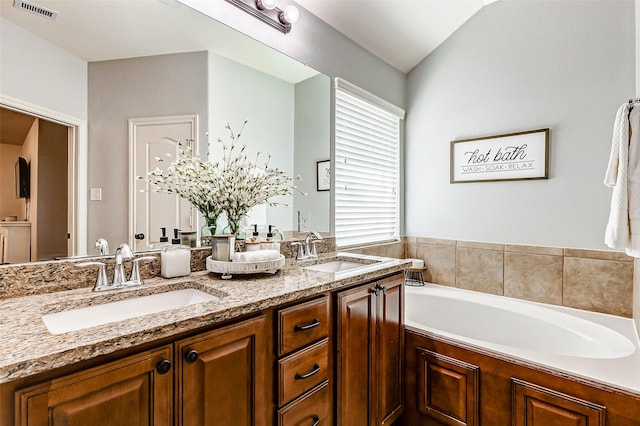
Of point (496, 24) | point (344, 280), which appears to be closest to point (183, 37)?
point (344, 280)

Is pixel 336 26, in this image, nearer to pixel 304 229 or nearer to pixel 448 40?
pixel 448 40

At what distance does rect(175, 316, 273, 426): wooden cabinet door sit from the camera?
2.95ft

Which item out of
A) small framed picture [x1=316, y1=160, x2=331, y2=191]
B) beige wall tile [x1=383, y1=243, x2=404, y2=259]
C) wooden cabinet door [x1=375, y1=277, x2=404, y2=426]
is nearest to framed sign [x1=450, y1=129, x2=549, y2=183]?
beige wall tile [x1=383, y1=243, x2=404, y2=259]

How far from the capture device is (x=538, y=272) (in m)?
2.32

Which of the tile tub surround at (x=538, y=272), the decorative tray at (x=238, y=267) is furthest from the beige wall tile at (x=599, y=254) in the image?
the decorative tray at (x=238, y=267)

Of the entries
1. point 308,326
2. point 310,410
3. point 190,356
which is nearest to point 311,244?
point 308,326

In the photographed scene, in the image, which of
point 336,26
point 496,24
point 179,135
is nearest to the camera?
point 179,135

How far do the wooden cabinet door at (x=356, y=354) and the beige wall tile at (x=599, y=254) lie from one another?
5.07 feet

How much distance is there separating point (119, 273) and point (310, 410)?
927 mm

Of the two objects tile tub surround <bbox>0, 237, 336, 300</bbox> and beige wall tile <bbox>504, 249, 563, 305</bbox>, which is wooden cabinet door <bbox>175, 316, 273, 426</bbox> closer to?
tile tub surround <bbox>0, 237, 336, 300</bbox>

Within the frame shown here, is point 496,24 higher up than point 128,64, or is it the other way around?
point 496,24

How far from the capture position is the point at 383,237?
2939 millimetres

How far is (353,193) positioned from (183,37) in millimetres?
1584

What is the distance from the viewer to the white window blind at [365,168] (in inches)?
97.6
